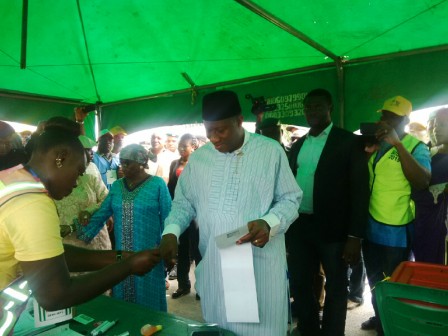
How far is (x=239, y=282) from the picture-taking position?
1.74 m

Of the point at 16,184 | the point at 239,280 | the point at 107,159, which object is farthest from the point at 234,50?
the point at 16,184

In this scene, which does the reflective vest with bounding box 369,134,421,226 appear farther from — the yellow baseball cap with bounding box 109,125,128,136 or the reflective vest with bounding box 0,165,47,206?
the yellow baseball cap with bounding box 109,125,128,136

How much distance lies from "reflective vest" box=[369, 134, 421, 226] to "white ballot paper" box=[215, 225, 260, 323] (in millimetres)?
1697

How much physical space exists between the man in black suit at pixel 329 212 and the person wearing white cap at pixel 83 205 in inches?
71.1

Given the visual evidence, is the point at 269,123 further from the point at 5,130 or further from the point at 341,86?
the point at 5,130

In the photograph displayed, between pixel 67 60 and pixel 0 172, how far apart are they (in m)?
3.50

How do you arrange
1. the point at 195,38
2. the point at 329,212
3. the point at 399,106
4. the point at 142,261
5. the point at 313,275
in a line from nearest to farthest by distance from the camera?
the point at 142,261 < the point at 329,212 < the point at 399,106 < the point at 313,275 < the point at 195,38

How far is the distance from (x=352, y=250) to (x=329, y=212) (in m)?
0.33

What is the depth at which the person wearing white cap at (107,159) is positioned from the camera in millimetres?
4879

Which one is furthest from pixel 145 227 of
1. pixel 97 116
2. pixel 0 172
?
pixel 97 116

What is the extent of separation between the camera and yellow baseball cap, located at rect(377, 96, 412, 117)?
118 inches

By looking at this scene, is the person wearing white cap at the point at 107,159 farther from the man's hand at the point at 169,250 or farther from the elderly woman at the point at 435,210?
the elderly woman at the point at 435,210

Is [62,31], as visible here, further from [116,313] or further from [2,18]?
[116,313]

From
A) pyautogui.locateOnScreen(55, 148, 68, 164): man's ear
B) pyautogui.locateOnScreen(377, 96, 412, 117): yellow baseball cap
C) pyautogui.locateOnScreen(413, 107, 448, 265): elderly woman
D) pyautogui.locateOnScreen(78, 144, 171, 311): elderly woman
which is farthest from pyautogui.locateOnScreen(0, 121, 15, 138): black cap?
pyautogui.locateOnScreen(413, 107, 448, 265): elderly woman
